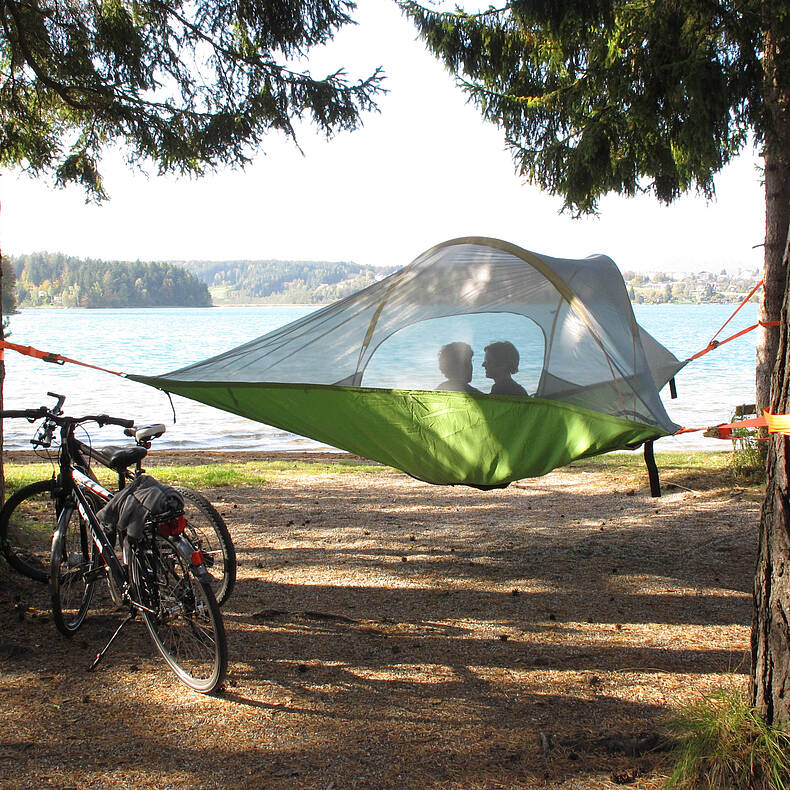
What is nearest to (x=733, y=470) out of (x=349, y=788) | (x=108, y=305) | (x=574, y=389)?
(x=574, y=389)

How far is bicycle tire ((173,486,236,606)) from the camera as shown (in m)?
2.99

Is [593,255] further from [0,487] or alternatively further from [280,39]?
[0,487]

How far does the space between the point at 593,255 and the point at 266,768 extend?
350 cm

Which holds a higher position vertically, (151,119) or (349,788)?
(151,119)

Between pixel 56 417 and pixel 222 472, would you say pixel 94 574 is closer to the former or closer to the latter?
pixel 56 417

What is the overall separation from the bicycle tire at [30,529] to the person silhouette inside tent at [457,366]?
6.50 ft

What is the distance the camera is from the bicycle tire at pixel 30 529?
3.28 meters

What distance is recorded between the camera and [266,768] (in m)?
2.03

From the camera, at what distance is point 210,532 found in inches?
124

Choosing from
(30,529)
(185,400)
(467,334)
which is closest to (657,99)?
(467,334)

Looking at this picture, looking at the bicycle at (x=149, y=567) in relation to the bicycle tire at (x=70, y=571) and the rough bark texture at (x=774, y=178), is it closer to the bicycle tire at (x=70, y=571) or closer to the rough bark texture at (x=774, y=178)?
the bicycle tire at (x=70, y=571)

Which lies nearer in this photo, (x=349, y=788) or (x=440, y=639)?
(x=349, y=788)

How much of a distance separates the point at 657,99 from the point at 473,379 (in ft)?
9.36

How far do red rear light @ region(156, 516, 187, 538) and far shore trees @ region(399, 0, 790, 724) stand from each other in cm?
372
